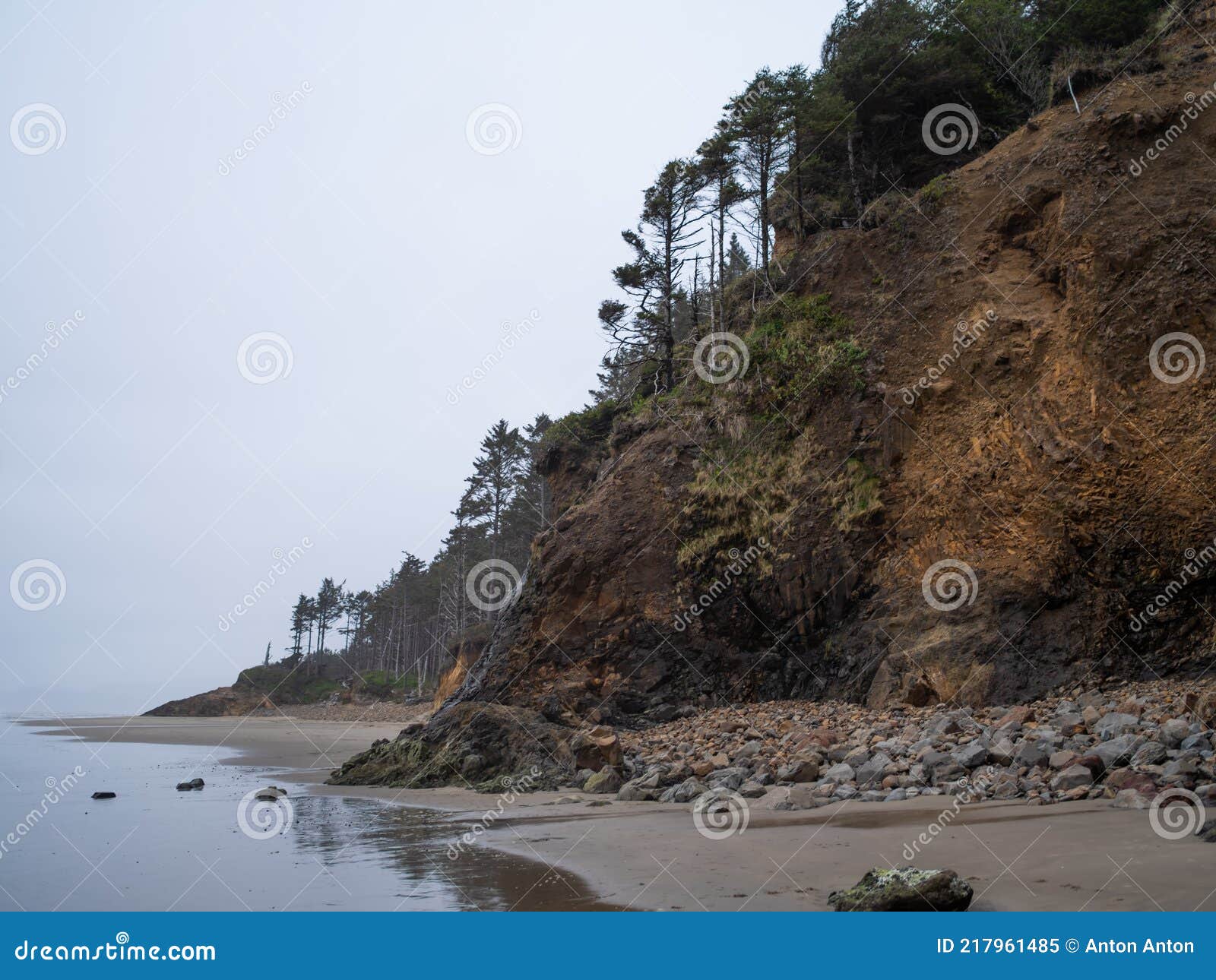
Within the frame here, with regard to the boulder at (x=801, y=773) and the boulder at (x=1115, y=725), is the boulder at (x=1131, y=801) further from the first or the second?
the boulder at (x=801, y=773)

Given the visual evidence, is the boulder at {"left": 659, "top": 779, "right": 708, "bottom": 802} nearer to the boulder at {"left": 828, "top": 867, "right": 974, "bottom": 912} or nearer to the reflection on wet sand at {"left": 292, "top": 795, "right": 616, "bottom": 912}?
the reflection on wet sand at {"left": 292, "top": 795, "right": 616, "bottom": 912}

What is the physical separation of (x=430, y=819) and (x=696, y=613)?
369 inches

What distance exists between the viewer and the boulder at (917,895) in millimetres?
4227

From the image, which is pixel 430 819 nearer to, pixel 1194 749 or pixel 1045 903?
pixel 1045 903

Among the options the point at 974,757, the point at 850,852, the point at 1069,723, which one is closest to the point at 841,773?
the point at 974,757

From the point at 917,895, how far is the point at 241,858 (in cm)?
576

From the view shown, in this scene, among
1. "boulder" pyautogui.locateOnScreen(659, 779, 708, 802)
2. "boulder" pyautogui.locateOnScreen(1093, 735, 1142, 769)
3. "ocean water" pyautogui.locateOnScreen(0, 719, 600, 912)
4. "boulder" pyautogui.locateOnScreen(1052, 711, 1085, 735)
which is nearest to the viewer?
"ocean water" pyautogui.locateOnScreen(0, 719, 600, 912)

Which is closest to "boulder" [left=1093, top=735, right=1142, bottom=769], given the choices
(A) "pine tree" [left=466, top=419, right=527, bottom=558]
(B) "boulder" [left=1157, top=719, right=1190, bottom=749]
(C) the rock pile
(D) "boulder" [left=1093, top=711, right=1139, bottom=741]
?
(C) the rock pile

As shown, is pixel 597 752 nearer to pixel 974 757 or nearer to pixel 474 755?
pixel 474 755

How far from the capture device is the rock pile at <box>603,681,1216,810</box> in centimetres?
715

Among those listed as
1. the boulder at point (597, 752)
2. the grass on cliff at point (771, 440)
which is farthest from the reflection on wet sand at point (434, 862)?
the grass on cliff at point (771, 440)

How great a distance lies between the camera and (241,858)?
702cm

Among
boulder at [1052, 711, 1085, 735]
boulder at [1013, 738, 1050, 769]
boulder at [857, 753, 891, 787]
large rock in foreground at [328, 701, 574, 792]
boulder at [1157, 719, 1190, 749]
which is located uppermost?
boulder at [1157, 719, 1190, 749]

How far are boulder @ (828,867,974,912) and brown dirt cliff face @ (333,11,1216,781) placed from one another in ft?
27.6
